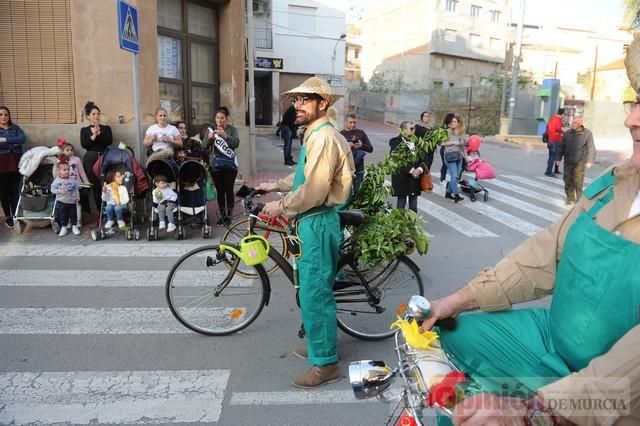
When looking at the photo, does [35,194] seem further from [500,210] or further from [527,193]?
[527,193]

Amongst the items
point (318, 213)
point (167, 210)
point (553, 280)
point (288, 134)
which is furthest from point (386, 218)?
point (288, 134)

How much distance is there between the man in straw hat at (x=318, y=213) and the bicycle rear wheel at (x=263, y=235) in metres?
0.74

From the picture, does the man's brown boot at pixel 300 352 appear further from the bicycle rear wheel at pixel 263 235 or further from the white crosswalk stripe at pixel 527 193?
the white crosswalk stripe at pixel 527 193

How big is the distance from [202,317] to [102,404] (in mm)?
1305

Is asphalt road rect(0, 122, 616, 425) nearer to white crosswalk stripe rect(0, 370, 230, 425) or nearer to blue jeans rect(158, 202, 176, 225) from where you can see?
white crosswalk stripe rect(0, 370, 230, 425)

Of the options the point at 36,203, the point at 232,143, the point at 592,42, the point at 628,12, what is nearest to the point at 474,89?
the point at 628,12

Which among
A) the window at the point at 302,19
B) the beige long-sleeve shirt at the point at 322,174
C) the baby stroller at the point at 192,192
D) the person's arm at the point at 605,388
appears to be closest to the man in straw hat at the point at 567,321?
the person's arm at the point at 605,388

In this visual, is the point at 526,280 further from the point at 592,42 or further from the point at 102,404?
the point at 592,42

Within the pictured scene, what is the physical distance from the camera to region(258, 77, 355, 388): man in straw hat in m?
3.43

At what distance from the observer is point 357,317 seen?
4.65 metres

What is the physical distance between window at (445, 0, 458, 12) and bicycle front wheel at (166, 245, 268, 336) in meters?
49.7

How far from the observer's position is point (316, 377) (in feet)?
11.8

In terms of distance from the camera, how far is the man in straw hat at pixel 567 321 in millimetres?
1312

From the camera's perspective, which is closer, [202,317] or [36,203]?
[202,317]
